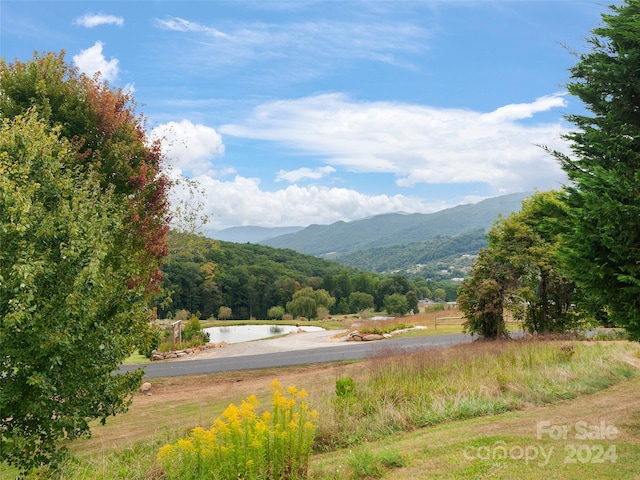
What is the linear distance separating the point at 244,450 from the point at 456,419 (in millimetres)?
4532

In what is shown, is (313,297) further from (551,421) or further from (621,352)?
(551,421)

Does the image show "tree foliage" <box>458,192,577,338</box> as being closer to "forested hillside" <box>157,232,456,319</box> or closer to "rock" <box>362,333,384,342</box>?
"rock" <box>362,333,384,342</box>

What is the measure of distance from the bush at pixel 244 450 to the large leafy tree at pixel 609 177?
497 centimetres

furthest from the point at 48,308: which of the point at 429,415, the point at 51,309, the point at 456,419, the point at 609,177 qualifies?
the point at 609,177

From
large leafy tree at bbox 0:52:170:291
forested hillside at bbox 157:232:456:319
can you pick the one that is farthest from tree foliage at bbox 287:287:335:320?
large leafy tree at bbox 0:52:170:291

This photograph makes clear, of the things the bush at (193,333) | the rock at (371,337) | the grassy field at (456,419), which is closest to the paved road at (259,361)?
the rock at (371,337)

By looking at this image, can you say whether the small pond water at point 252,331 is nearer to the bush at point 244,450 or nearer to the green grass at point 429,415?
the green grass at point 429,415

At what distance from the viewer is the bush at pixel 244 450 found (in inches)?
188

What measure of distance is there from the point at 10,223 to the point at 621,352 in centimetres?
1369

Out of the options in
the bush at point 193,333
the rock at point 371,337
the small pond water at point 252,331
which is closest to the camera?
the rock at point 371,337

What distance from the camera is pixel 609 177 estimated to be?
6824 millimetres

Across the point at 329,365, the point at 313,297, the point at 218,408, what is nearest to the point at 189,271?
the point at 313,297

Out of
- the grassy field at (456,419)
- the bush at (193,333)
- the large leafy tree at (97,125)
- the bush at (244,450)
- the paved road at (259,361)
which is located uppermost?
the large leafy tree at (97,125)

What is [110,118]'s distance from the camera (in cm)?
1155
